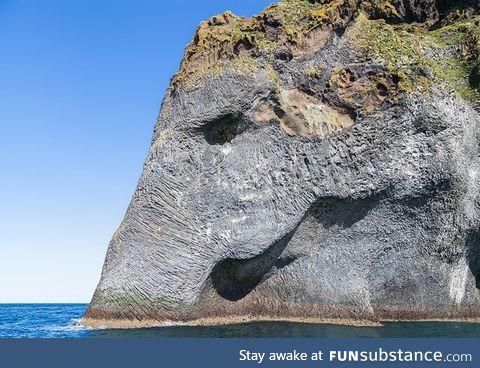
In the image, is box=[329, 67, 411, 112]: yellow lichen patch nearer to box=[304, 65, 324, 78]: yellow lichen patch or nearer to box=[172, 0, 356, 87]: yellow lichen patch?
box=[304, 65, 324, 78]: yellow lichen patch

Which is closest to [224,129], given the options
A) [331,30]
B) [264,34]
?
[264,34]

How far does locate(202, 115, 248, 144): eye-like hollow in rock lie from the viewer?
70.9ft

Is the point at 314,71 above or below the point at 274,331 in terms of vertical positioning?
above

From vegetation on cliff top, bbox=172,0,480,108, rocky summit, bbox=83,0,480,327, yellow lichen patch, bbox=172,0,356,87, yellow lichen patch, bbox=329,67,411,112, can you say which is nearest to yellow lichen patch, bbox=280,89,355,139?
rocky summit, bbox=83,0,480,327

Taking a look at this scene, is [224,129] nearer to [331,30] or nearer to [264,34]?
[264,34]

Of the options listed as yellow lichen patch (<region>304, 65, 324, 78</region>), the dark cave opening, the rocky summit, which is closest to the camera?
the rocky summit

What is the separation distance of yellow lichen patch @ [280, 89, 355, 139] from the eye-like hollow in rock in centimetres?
177

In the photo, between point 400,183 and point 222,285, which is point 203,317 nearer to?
point 222,285

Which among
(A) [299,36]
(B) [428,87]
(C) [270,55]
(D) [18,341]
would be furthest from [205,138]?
(D) [18,341]

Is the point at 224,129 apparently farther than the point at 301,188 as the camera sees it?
Yes

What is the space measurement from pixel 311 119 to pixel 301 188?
3057mm

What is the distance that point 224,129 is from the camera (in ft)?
71.7

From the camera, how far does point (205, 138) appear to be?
2169 centimetres

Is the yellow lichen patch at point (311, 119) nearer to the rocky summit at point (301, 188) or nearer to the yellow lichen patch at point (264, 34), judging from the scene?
the rocky summit at point (301, 188)
